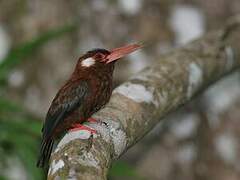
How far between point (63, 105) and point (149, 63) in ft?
5.27

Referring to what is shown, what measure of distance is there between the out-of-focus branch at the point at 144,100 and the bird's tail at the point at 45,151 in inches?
12.3

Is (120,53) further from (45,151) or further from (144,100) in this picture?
(45,151)

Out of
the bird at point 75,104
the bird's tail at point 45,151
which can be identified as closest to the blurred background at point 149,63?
the bird at point 75,104

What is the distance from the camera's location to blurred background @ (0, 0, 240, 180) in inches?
191

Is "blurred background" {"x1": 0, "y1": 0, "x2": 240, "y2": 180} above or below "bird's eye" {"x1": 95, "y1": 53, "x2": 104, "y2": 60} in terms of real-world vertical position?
below

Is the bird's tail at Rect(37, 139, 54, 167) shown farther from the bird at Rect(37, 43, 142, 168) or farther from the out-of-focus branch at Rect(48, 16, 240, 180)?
the out-of-focus branch at Rect(48, 16, 240, 180)

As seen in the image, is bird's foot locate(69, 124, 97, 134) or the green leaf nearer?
bird's foot locate(69, 124, 97, 134)

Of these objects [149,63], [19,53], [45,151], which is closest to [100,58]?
[45,151]

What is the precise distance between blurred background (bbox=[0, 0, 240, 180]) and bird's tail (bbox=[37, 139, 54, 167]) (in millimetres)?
1278

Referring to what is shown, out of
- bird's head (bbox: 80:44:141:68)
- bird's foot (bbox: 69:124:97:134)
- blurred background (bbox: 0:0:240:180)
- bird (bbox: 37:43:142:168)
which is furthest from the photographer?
blurred background (bbox: 0:0:240:180)

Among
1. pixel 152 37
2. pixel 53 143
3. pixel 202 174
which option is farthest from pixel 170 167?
pixel 53 143

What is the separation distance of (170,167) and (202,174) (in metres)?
0.22

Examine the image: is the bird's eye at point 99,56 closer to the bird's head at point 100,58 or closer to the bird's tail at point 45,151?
the bird's head at point 100,58

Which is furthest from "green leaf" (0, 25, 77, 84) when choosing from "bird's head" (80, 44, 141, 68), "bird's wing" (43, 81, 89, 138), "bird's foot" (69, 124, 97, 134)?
"bird's foot" (69, 124, 97, 134)
